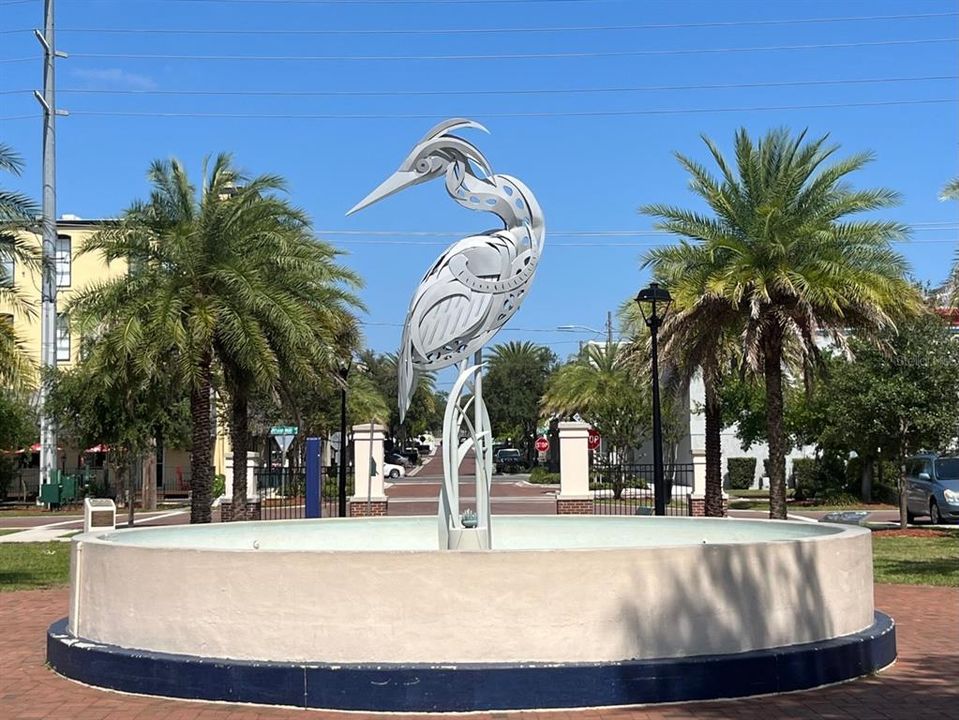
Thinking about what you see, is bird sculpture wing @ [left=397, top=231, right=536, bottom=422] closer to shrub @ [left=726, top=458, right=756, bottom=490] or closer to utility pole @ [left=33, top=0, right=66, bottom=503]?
utility pole @ [left=33, top=0, right=66, bottom=503]

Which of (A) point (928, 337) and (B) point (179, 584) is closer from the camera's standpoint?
(B) point (179, 584)

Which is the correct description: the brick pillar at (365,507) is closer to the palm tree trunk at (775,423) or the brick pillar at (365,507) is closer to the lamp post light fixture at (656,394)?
the lamp post light fixture at (656,394)

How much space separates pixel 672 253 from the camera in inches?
934

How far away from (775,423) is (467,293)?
44.1 feet

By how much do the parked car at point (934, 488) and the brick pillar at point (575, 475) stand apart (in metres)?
8.63

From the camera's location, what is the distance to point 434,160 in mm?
11867

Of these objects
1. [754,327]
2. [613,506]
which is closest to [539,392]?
[613,506]

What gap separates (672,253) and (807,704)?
1621 cm

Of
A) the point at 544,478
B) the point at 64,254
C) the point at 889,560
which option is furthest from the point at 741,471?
the point at 64,254

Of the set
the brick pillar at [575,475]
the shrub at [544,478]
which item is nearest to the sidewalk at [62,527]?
the brick pillar at [575,475]

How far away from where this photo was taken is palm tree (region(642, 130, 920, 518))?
21.9 m

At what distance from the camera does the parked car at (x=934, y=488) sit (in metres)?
28.2

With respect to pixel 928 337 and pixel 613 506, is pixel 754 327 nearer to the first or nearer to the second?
pixel 928 337

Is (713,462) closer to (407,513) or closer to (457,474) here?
(407,513)
